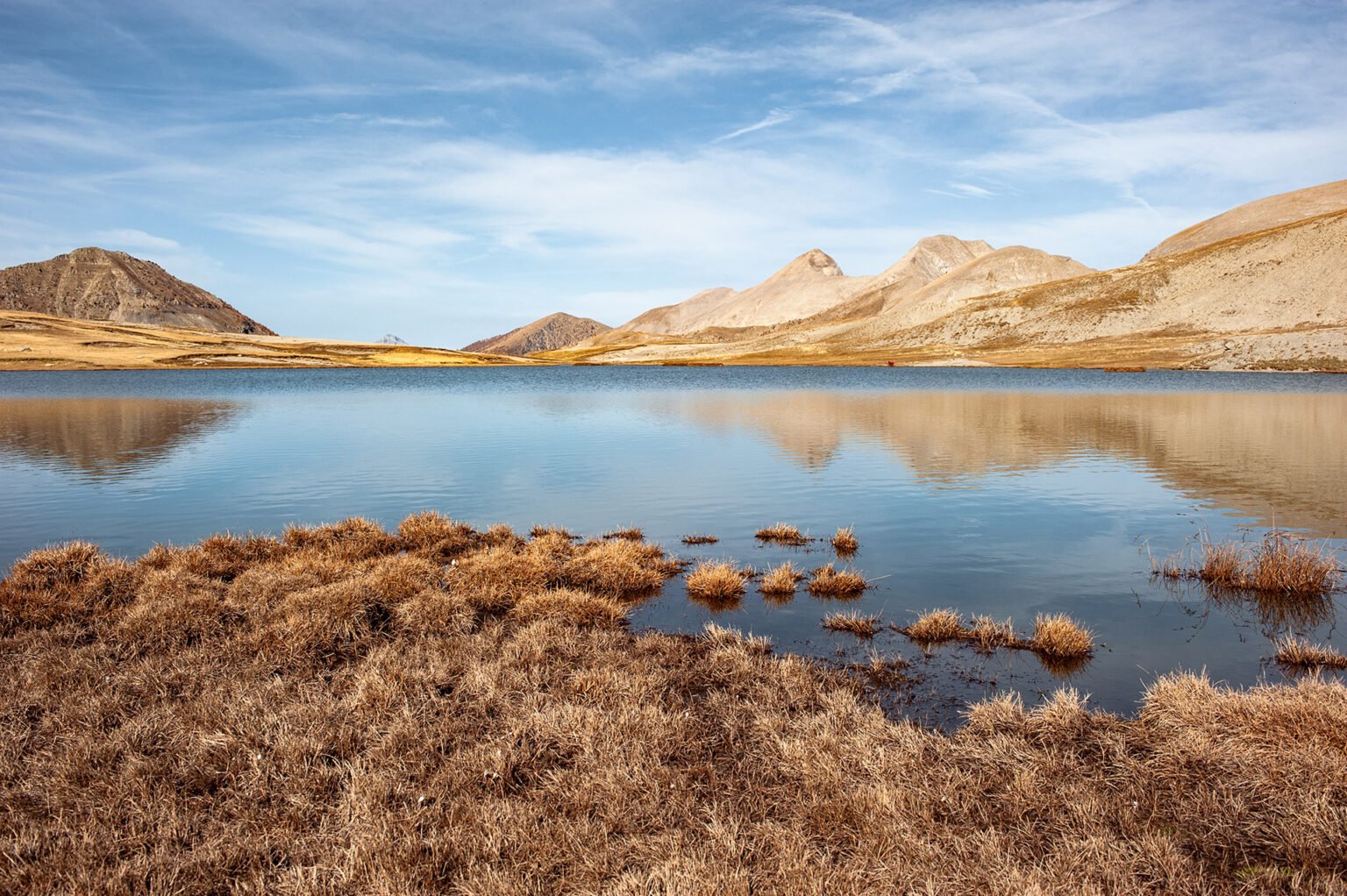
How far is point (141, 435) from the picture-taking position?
128 ft

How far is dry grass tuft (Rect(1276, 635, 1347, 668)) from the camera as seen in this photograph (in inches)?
395

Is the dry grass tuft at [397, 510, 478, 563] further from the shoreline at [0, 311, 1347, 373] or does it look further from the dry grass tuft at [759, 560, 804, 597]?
the shoreline at [0, 311, 1347, 373]

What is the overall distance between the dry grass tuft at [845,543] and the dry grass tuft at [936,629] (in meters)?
4.77

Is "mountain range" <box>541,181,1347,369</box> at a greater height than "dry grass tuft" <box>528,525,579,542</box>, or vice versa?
"mountain range" <box>541,181,1347,369</box>

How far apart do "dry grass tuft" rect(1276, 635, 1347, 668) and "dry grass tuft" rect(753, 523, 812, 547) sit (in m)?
8.77

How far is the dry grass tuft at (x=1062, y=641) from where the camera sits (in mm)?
10539

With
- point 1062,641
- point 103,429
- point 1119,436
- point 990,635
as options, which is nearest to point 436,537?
point 990,635

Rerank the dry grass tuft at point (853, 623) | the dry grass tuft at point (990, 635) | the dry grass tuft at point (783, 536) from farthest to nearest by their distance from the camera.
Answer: the dry grass tuft at point (783, 536)
the dry grass tuft at point (853, 623)
the dry grass tuft at point (990, 635)

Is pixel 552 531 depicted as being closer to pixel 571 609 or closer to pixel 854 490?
pixel 571 609

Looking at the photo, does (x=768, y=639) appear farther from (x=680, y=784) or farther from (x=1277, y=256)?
(x=1277, y=256)

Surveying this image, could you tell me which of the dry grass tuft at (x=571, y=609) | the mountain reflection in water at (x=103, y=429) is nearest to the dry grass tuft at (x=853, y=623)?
the dry grass tuft at (x=571, y=609)

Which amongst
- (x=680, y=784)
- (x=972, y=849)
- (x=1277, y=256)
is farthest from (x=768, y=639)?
(x=1277, y=256)

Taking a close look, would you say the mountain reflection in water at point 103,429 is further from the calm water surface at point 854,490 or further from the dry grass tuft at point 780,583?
the dry grass tuft at point 780,583

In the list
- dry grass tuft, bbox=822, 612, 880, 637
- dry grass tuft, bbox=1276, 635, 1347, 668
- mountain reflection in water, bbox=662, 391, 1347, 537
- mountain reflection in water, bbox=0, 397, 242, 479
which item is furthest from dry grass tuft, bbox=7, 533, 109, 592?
mountain reflection in water, bbox=662, 391, 1347, 537
